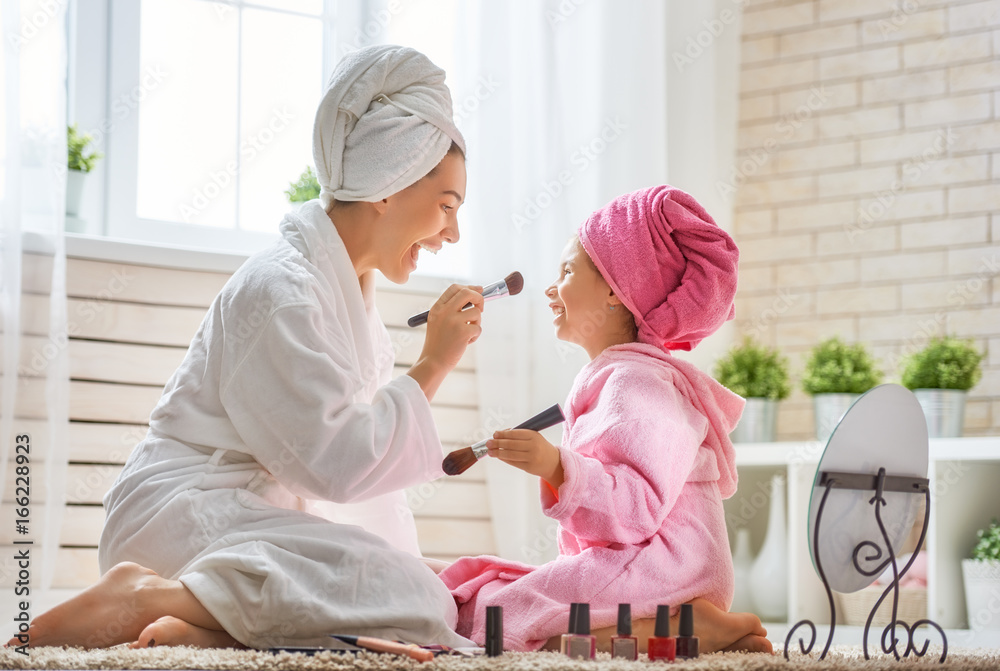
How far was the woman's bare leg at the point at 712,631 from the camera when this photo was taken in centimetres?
136

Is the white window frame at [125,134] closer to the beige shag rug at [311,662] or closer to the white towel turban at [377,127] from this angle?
the white towel turban at [377,127]

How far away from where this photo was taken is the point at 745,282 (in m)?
3.08

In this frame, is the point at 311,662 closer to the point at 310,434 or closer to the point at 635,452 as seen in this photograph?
the point at 310,434

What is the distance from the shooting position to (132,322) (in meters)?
2.21

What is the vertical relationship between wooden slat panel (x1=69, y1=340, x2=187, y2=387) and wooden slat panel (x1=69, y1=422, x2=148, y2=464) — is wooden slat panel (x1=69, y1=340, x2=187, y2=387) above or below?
above

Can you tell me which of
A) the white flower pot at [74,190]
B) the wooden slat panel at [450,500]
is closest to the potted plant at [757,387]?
the wooden slat panel at [450,500]

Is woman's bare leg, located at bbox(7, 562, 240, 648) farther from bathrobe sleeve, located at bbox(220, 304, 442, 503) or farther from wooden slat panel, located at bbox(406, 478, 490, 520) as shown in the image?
wooden slat panel, located at bbox(406, 478, 490, 520)

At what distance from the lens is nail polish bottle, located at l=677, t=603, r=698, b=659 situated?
3.94 ft

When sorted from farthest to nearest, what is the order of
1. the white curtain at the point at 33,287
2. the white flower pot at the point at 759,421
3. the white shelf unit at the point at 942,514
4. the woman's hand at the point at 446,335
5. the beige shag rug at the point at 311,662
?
1. the white flower pot at the point at 759,421
2. the white shelf unit at the point at 942,514
3. the white curtain at the point at 33,287
4. the woman's hand at the point at 446,335
5. the beige shag rug at the point at 311,662

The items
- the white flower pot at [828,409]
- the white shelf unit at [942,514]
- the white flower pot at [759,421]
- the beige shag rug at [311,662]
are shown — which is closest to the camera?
the beige shag rug at [311,662]

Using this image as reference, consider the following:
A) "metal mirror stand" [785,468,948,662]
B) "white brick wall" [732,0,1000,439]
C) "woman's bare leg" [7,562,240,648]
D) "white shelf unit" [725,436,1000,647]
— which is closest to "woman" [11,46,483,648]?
"woman's bare leg" [7,562,240,648]

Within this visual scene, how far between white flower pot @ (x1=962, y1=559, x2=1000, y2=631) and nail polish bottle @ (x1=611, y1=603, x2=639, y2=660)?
147 centimetres

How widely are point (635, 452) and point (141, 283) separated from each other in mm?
1272

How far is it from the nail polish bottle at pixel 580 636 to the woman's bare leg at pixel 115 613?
1.38ft
